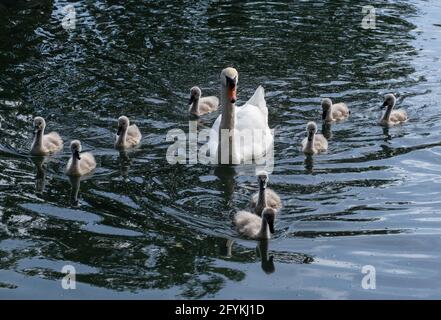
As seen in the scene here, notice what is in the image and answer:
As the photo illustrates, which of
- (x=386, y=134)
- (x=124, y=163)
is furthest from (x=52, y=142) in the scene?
(x=386, y=134)

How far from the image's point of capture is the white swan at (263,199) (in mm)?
12453

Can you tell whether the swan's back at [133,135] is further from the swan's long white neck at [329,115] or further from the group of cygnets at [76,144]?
the swan's long white neck at [329,115]

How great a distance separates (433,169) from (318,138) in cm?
→ 193

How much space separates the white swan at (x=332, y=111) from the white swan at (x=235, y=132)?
108 centimetres

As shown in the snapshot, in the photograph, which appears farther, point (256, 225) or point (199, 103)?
point (199, 103)

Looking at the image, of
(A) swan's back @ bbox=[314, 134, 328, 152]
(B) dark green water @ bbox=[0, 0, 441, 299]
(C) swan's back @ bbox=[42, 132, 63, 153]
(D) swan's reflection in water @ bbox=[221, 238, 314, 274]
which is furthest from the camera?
(A) swan's back @ bbox=[314, 134, 328, 152]

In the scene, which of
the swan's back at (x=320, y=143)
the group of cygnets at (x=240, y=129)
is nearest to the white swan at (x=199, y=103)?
the group of cygnets at (x=240, y=129)

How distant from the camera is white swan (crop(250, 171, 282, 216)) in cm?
1245

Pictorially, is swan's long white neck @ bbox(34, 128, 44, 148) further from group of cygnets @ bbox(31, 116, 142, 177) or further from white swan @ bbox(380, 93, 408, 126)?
white swan @ bbox(380, 93, 408, 126)

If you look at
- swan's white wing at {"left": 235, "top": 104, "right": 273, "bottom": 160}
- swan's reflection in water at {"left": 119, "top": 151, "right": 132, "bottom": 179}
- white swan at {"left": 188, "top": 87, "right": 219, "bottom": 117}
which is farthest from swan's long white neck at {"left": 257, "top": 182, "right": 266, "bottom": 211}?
white swan at {"left": 188, "top": 87, "right": 219, "bottom": 117}

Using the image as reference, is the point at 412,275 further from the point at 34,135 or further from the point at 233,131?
the point at 34,135

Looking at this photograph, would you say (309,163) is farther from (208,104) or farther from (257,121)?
(208,104)

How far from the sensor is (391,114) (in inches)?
637

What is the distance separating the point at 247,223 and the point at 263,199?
0.69 metres
